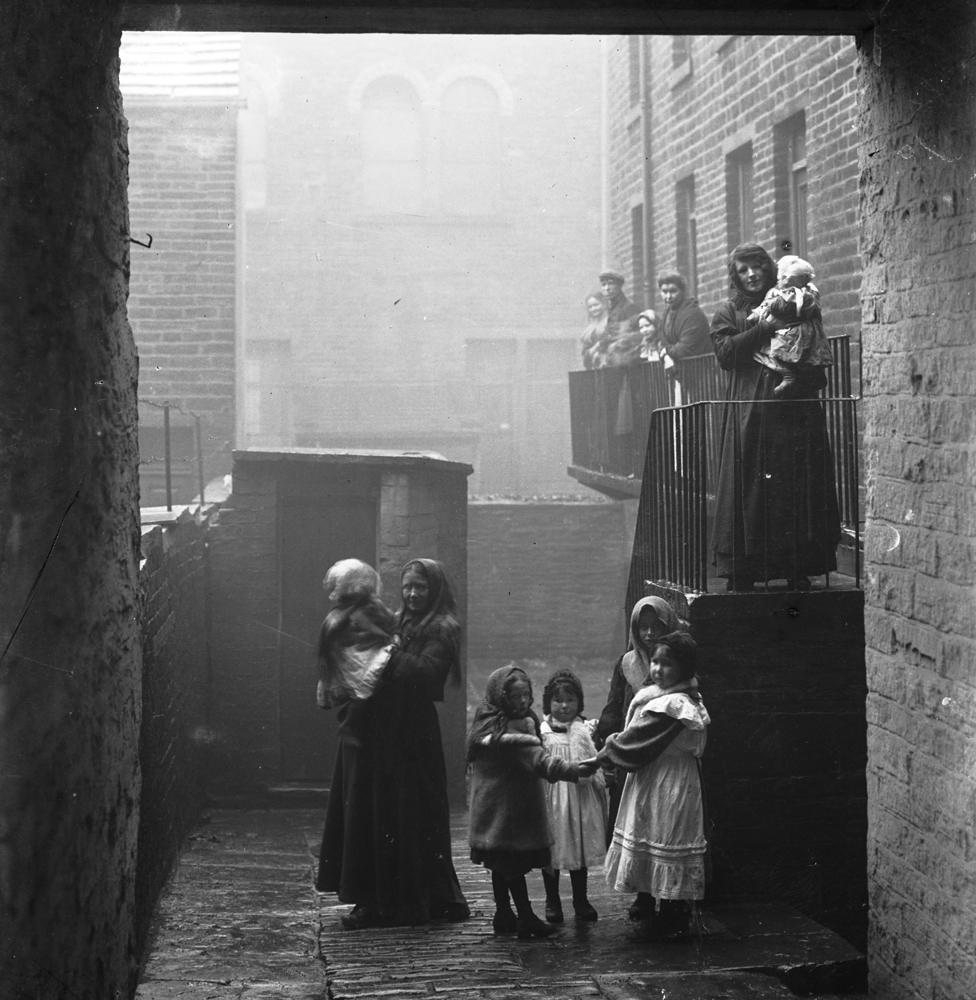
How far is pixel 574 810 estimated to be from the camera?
7051 millimetres

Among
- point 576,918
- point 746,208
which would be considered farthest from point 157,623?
point 746,208

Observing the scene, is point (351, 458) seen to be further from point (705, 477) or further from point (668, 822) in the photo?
point (668, 822)

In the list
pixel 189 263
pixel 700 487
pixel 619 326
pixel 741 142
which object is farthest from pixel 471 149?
pixel 700 487

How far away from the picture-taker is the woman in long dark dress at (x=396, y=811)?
298 inches

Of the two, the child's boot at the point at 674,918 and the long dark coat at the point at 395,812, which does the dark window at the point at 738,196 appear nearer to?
the long dark coat at the point at 395,812

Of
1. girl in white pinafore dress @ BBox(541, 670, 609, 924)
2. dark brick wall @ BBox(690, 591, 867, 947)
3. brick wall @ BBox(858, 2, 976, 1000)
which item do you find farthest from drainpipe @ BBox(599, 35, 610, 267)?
brick wall @ BBox(858, 2, 976, 1000)

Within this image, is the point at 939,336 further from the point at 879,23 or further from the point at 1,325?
the point at 1,325

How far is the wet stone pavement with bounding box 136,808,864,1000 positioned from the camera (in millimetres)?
5953

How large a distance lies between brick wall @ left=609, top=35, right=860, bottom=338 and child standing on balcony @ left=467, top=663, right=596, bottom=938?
4.78 metres

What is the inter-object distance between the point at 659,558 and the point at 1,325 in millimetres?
5311

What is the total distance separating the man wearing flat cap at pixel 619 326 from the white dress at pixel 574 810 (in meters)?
8.10

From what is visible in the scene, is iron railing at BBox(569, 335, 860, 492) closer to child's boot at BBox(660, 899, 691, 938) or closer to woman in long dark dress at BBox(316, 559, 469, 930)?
woman in long dark dress at BBox(316, 559, 469, 930)

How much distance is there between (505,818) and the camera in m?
6.89

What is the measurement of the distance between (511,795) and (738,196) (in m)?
8.31
